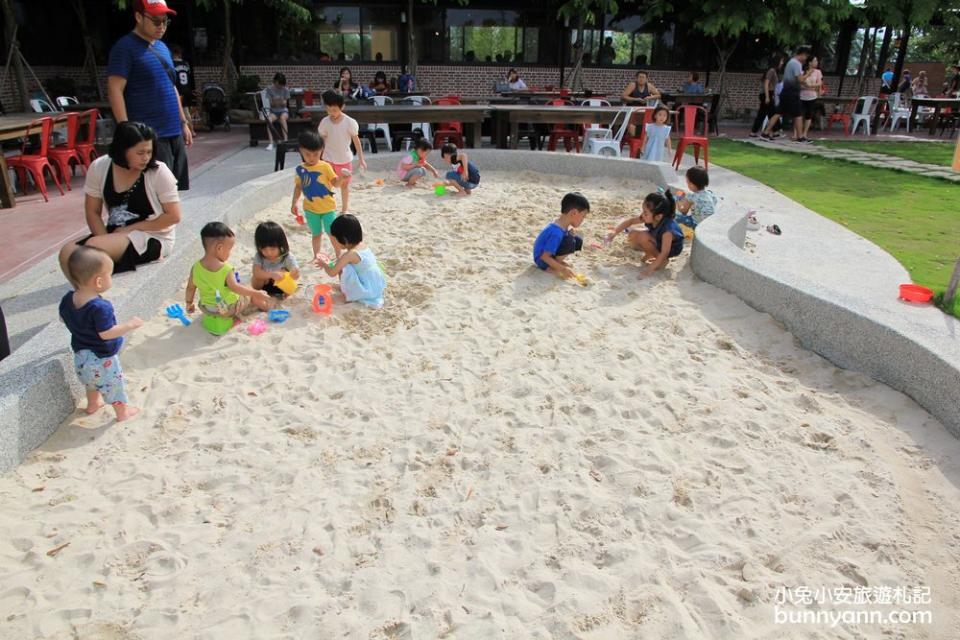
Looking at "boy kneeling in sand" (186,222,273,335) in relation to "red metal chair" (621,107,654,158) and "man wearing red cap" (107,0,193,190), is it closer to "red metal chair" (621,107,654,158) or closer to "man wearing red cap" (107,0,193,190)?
"man wearing red cap" (107,0,193,190)

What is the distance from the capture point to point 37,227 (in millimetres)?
6691

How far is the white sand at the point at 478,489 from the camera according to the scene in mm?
2262

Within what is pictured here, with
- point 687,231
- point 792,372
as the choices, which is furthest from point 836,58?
point 792,372

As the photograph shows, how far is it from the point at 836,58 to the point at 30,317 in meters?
24.0

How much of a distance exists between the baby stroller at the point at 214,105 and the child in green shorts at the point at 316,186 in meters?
12.0

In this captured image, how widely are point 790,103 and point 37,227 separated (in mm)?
14465

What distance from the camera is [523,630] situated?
7.13 ft

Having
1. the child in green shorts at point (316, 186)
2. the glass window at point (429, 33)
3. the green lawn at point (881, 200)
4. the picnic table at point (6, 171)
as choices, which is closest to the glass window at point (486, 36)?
the glass window at point (429, 33)

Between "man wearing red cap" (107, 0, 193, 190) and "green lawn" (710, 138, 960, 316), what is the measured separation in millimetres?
5907

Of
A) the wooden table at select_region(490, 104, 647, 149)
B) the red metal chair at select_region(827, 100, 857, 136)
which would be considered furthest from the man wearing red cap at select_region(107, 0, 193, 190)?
the red metal chair at select_region(827, 100, 857, 136)

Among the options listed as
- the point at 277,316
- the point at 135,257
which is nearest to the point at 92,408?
the point at 277,316

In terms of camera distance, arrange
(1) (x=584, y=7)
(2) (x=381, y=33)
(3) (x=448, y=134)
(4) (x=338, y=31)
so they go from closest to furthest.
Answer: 1. (3) (x=448, y=134)
2. (1) (x=584, y=7)
3. (4) (x=338, y=31)
4. (2) (x=381, y=33)

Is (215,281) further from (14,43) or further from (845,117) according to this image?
(845,117)

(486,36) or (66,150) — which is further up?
(486,36)
